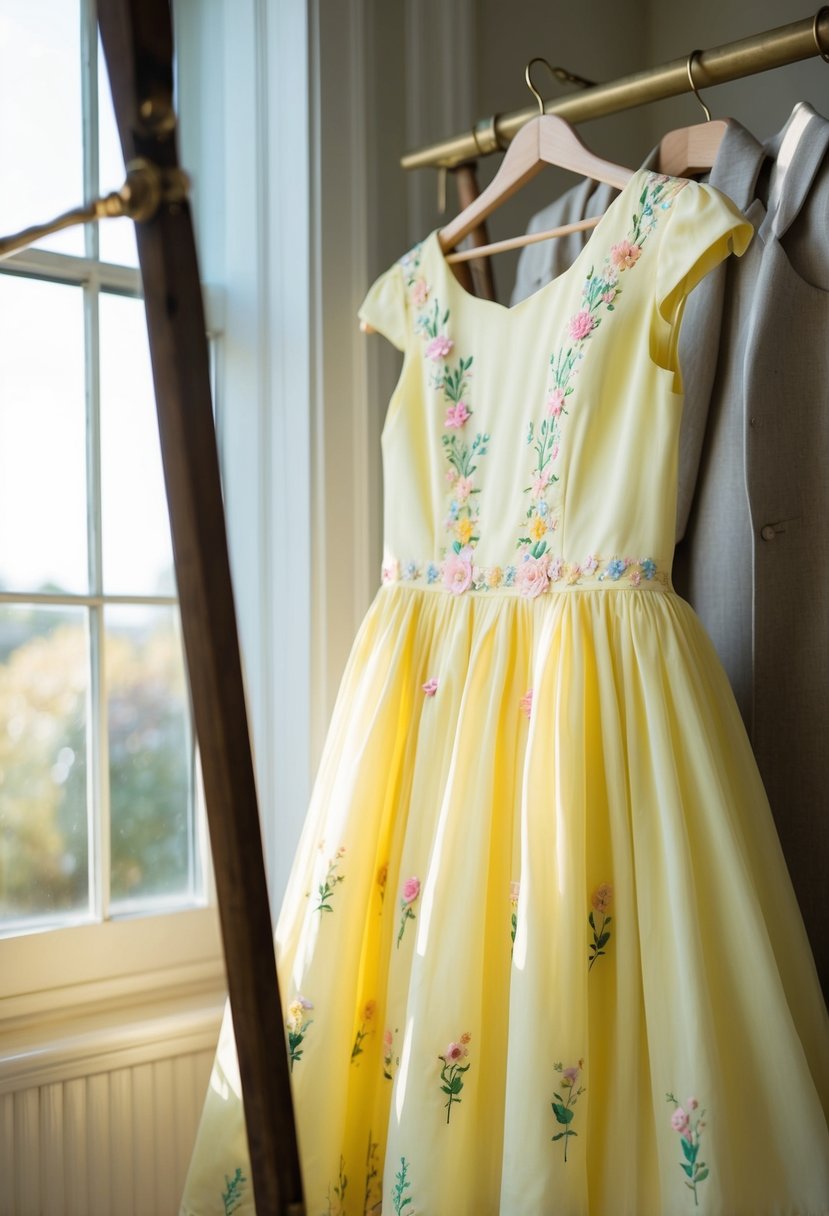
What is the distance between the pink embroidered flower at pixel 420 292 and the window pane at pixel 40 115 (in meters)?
0.45

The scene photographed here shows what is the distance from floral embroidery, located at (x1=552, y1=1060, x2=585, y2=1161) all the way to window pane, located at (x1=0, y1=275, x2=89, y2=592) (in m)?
0.86

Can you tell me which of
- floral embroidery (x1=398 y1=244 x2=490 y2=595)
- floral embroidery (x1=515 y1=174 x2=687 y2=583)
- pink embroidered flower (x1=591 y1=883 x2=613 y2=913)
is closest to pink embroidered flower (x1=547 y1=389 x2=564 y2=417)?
floral embroidery (x1=515 y1=174 x2=687 y2=583)

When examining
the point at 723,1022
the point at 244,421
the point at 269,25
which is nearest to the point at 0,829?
the point at 244,421

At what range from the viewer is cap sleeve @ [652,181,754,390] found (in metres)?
1.09

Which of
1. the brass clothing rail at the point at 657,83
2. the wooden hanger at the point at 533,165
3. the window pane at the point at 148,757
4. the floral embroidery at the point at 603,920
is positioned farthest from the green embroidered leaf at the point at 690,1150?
the brass clothing rail at the point at 657,83

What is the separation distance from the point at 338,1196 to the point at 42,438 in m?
0.97

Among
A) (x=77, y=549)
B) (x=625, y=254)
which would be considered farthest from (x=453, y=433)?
(x=77, y=549)

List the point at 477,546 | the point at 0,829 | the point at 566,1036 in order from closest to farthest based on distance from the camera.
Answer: the point at 566,1036
the point at 477,546
the point at 0,829

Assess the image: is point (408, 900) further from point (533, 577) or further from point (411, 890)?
point (533, 577)

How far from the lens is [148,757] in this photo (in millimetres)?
1495

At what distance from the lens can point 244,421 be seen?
1560 millimetres

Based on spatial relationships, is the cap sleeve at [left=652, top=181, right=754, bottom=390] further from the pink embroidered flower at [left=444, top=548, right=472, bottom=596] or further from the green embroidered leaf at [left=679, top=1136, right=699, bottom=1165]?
the green embroidered leaf at [left=679, top=1136, right=699, bottom=1165]

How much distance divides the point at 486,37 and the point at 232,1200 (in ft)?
5.17

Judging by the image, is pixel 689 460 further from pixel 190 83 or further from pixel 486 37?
pixel 190 83
